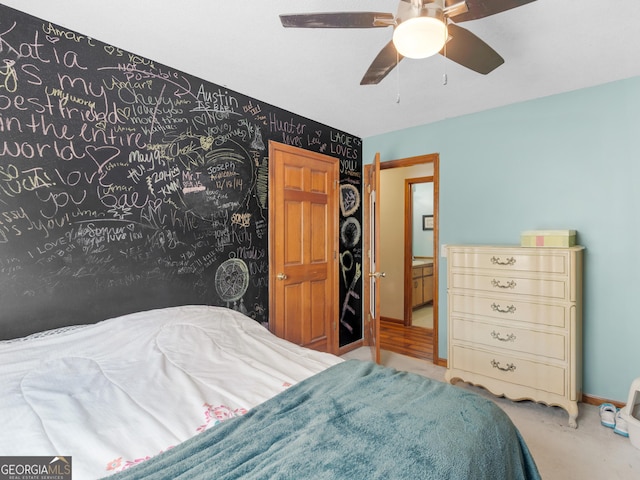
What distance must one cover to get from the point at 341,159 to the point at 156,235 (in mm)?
2241

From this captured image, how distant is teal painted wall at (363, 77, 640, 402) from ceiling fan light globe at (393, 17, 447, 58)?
6.83 feet

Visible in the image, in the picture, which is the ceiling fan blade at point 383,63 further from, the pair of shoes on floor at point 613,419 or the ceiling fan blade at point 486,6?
Result: the pair of shoes on floor at point 613,419

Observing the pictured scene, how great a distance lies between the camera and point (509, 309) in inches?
98.8

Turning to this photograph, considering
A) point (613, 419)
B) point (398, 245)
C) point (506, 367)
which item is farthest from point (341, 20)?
Result: point (398, 245)

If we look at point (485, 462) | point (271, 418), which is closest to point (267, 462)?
point (271, 418)

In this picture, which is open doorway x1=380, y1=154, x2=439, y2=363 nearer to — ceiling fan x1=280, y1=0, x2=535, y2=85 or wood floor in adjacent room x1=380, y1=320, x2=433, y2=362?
wood floor in adjacent room x1=380, y1=320, x2=433, y2=362

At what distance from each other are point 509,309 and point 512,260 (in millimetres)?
388

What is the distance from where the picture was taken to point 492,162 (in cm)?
306

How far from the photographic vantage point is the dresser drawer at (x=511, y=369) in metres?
2.33

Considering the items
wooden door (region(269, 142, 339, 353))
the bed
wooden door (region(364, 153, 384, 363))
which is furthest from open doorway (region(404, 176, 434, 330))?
the bed

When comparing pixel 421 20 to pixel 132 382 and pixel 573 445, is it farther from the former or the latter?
pixel 573 445

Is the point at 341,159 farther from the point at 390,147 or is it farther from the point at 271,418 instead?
the point at 271,418

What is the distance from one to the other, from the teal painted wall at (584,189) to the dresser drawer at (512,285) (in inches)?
21.6

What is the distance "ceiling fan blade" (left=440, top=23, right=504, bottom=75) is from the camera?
56.7 inches
